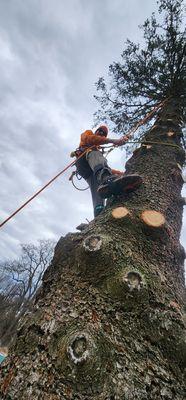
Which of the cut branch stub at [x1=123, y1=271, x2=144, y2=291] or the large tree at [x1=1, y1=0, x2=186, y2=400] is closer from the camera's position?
the large tree at [x1=1, y1=0, x2=186, y2=400]

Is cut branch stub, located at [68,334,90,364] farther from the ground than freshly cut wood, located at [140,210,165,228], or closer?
closer

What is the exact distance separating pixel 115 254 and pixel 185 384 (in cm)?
79

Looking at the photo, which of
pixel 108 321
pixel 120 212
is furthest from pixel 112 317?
pixel 120 212

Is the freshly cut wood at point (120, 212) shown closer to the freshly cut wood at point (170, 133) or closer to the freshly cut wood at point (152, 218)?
the freshly cut wood at point (152, 218)

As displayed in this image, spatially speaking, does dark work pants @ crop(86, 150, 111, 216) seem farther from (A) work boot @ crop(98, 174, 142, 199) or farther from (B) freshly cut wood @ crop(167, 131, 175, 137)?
(B) freshly cut wood @ crop(167, 131, 175, 137)

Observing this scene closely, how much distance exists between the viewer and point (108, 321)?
5.05ft

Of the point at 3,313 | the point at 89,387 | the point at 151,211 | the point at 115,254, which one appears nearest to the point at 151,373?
→ the point at 89,387

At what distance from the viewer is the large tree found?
1.26 meters

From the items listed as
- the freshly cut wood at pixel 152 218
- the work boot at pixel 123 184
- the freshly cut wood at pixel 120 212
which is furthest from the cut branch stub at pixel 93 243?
the work boot at pixel 123 184

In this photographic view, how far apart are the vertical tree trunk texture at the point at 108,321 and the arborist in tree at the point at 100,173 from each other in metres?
0.40

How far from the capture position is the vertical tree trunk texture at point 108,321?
126 cm

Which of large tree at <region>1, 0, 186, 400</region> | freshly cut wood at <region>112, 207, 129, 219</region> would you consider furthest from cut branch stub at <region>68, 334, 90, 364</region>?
freshly cut wood at <region>112, 207, 129, 219</region>

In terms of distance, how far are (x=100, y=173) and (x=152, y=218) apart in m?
1.25

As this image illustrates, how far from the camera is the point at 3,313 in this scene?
34.9 metres
